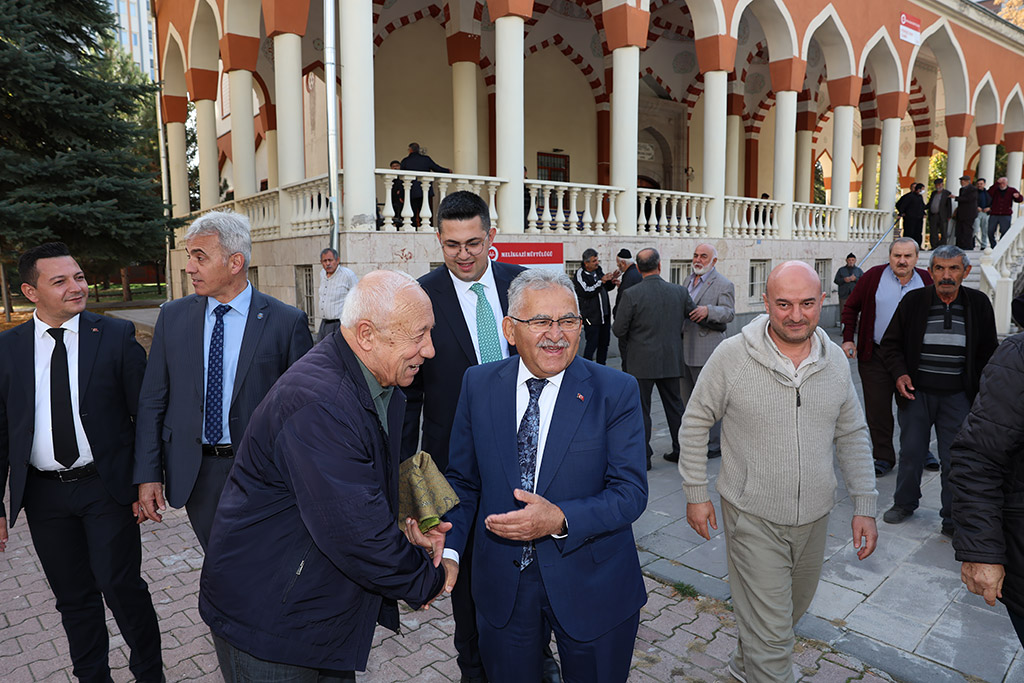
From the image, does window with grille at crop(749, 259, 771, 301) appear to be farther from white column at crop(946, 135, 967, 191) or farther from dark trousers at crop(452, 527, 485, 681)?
dark trousers at crop(452, 527, 485, 681)

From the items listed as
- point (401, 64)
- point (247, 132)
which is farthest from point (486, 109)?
point (247, 132)

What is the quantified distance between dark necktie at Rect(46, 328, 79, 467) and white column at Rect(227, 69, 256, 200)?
1105 centimetres

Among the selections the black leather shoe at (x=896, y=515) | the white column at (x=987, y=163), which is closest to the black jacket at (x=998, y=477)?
the black leather shoe at (x=896, y=515)

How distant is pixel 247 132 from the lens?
519 inches

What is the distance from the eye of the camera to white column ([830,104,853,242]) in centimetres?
1600

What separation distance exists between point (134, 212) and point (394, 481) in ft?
35.2

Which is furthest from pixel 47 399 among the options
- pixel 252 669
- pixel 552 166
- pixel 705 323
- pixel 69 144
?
→ pixel 552 166

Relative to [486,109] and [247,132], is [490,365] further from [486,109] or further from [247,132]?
[486,109]

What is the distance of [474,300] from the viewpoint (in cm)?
303

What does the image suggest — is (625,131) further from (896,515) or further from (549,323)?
(549,323)

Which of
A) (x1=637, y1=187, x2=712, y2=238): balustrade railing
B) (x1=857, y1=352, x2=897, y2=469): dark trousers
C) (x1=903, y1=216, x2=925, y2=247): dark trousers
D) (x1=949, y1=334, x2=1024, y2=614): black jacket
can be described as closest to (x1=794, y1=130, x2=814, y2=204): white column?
(x1=903, y1=216, x2=925, y2=247): dark trousers

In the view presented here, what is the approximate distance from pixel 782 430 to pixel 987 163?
23802 millimetres

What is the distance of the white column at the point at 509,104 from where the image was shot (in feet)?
34.1

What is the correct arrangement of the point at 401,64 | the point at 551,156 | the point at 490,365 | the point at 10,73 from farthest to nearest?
the point at 551,156
the point at 401,64
the point at 10,73
the point at 490,365
